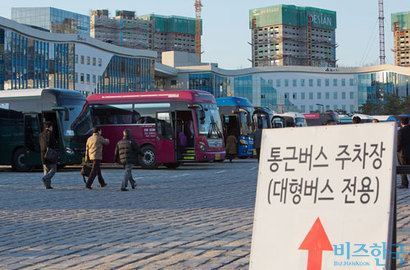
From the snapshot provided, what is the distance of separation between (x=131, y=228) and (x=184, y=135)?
17.7 m

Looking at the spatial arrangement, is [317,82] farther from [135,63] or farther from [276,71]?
[135,63]


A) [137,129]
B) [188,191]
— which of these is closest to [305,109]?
[137,129]

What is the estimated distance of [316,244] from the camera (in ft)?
12.4

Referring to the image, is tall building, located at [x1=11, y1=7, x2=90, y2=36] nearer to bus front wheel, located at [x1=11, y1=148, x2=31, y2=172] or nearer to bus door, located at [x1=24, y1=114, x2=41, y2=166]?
bus front wheel, located at [x1=11, y1=148, x2=31, y2=172]

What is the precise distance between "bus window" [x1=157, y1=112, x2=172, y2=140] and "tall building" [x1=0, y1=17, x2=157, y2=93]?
61914 mm

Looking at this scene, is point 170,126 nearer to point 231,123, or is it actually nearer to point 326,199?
point 231,123

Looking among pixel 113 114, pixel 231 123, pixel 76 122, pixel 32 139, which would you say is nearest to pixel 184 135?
pixel 113 114

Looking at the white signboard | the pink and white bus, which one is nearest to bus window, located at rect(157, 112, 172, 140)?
the pink and white bus

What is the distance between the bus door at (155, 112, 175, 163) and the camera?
26078mm

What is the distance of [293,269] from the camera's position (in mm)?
3811

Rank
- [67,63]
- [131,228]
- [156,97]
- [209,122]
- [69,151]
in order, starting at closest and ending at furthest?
1. [131,228]
2. [69,151]
3. [156,97]
4. [209,122]
5. [67,63]

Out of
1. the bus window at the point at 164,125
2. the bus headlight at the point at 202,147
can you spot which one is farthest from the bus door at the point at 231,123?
the bus window at the point at 164,125

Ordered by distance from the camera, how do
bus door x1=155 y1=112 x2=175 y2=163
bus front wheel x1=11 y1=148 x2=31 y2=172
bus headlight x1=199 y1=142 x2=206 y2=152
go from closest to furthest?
bus door x1=155 y1=112 x2=175 y2=163, bus front wheel x1=11 y1=148 x2=31 y2=172, bus headlight x1=199 y1=142 x2=206 y2=152

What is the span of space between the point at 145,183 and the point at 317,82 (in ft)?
427
